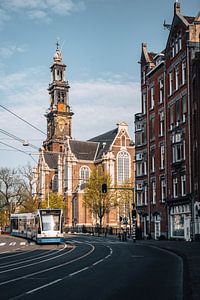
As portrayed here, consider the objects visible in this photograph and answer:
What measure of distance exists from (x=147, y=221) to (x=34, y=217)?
57.8ft

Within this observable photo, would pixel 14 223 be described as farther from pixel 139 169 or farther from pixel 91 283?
pixel 91 283

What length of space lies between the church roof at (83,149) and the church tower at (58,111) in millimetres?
7981

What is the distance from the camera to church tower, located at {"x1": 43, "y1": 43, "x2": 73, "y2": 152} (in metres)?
130

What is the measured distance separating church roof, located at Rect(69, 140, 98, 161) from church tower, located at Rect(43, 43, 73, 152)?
7981 mm

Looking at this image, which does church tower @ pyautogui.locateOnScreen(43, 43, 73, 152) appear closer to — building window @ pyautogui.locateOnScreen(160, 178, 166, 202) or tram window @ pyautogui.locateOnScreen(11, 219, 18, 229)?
tram window @ pyautogui.locateOnScreen(11, 219, 18, 229)

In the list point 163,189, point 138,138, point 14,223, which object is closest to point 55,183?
point 14,223

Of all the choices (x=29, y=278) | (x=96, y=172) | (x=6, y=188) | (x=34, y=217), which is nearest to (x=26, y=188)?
(x=6, y=188)

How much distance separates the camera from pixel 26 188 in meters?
101

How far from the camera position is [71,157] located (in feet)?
375

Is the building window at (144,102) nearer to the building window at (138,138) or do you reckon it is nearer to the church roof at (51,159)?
the building window at (138,138)

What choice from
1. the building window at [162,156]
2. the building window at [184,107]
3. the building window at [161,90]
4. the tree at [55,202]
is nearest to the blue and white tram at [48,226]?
the building window at [184,107]

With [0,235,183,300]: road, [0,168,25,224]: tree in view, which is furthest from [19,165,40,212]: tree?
[0,235,183,300]: road

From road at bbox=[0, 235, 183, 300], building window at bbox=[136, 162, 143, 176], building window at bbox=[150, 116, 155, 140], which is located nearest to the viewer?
road at bbox=[0, 235, 183, 300]

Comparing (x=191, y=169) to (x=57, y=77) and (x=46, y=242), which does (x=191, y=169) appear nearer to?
(x=46, y=242)
